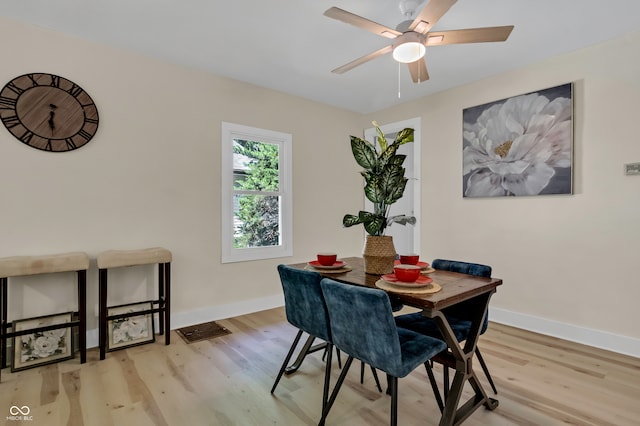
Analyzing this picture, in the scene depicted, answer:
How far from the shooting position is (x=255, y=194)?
12.5 ft

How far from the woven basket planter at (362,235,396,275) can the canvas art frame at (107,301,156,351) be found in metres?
2.05

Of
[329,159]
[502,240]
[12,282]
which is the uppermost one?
[329,159]

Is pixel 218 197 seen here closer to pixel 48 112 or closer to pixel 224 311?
pixel 224 311

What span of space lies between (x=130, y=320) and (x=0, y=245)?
1068 mm

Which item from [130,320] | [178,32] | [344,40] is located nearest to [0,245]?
[130,320]

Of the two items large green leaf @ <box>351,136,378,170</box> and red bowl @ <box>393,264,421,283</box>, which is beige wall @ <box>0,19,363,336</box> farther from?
red bowl @ <box>393,264,421,283</box>

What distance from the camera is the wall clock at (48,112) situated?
247 cm

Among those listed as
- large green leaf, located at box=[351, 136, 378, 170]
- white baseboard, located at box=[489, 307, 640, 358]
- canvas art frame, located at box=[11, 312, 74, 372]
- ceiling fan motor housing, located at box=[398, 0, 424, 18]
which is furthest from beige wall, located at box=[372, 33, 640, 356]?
canvas art frame, located at box=[11, 312, 74, 372]

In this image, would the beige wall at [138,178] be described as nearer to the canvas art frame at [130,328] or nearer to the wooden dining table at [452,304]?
the canvas art frame at [130,328]

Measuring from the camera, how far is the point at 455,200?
3.79m

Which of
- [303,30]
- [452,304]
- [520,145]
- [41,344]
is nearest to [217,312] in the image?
[41,344]

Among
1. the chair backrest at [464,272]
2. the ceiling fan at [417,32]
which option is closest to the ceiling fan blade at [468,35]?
the ceiling fan at [417,32]

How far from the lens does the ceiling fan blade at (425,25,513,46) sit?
197 centimetres

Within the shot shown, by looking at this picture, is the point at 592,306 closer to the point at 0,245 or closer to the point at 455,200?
the point at 455,200
